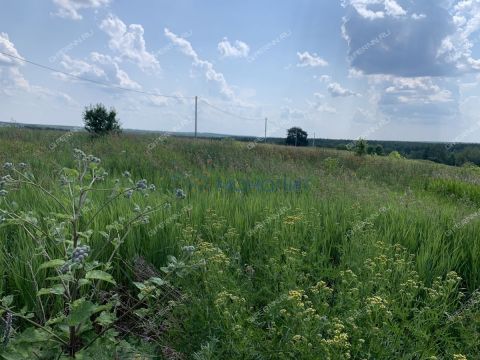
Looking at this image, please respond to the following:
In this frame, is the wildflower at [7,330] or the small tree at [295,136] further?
the small tree at [295,136]

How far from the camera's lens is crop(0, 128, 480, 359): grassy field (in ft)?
7.75

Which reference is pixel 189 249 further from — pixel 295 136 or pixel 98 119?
pixel 295 136

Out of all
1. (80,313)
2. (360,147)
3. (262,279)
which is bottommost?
(262,279)

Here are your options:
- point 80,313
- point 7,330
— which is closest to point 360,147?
point 80,313

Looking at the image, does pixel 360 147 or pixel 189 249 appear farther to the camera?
pixel 360 147

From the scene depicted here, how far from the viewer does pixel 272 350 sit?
228 centimetres

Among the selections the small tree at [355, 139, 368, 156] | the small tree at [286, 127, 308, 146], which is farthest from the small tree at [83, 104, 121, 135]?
the small tree at [286, 127, 308, 146]

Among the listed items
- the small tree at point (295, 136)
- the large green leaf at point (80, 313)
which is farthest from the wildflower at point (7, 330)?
the small tree at point (295, 136)

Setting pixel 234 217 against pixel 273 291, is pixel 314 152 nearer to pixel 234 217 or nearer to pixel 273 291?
pixel 234 217

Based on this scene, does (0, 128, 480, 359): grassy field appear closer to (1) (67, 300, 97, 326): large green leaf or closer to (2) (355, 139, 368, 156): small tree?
(1) (67, 300, 97, 326): large green leaf

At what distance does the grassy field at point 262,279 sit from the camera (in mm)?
2361

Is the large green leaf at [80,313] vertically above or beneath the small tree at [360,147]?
beneath

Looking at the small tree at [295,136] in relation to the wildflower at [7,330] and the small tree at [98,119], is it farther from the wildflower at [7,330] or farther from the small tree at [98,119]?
the wildflower at [7,330]

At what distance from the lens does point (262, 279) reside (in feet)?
10.6
